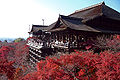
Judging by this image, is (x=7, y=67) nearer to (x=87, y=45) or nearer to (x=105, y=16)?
(x=87, y=45)

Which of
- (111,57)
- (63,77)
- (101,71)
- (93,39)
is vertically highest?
(93,39)

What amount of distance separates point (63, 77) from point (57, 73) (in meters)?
0.54

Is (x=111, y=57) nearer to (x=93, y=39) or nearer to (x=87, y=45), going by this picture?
(x=87, y=45)

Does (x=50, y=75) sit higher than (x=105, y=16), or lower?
lower

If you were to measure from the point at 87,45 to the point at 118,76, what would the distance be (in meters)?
9.46

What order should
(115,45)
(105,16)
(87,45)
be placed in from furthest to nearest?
1. (105,16)
2. (87,45)
3. (115,45)

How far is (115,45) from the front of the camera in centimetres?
1170

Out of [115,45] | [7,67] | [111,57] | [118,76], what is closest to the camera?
[118,76]

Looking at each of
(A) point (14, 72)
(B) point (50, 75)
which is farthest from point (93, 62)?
(A) point (14, 72)

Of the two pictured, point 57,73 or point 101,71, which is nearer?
point 101,71

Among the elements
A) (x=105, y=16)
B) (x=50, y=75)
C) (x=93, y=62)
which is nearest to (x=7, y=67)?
(x=50, y=75)

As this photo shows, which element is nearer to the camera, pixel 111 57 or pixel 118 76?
pixel 118 76

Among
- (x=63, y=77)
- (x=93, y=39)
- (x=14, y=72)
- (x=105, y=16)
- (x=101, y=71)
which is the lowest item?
(x=14, y=72)

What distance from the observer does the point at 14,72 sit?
42.5 ft
